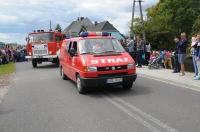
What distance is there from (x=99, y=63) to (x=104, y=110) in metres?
2.68

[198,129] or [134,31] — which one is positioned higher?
[134,31]

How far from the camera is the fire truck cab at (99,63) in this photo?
1188 cm

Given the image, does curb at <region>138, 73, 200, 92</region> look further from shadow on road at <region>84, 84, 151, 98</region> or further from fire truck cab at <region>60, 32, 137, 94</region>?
fire truck cab at <region>60, 32, 137, 94</region>

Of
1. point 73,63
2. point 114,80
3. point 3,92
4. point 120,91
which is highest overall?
point 73,63

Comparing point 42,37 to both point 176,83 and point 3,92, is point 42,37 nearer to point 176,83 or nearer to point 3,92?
point 3,92

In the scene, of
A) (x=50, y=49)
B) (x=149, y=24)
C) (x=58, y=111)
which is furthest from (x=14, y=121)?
(x=149, y=24)

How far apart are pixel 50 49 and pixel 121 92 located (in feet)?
Answer: 49.0

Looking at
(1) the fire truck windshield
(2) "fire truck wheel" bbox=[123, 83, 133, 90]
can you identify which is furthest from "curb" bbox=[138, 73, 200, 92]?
(1) the fire truck windshield

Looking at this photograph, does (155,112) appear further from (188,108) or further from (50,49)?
(50,49)

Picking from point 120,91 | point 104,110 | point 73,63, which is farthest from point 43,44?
point 104,110

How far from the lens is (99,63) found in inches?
472

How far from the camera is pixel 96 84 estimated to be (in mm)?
11859

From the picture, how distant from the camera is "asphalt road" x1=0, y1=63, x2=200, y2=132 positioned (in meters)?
7.83

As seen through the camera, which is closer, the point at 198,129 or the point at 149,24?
the point at 198,129
